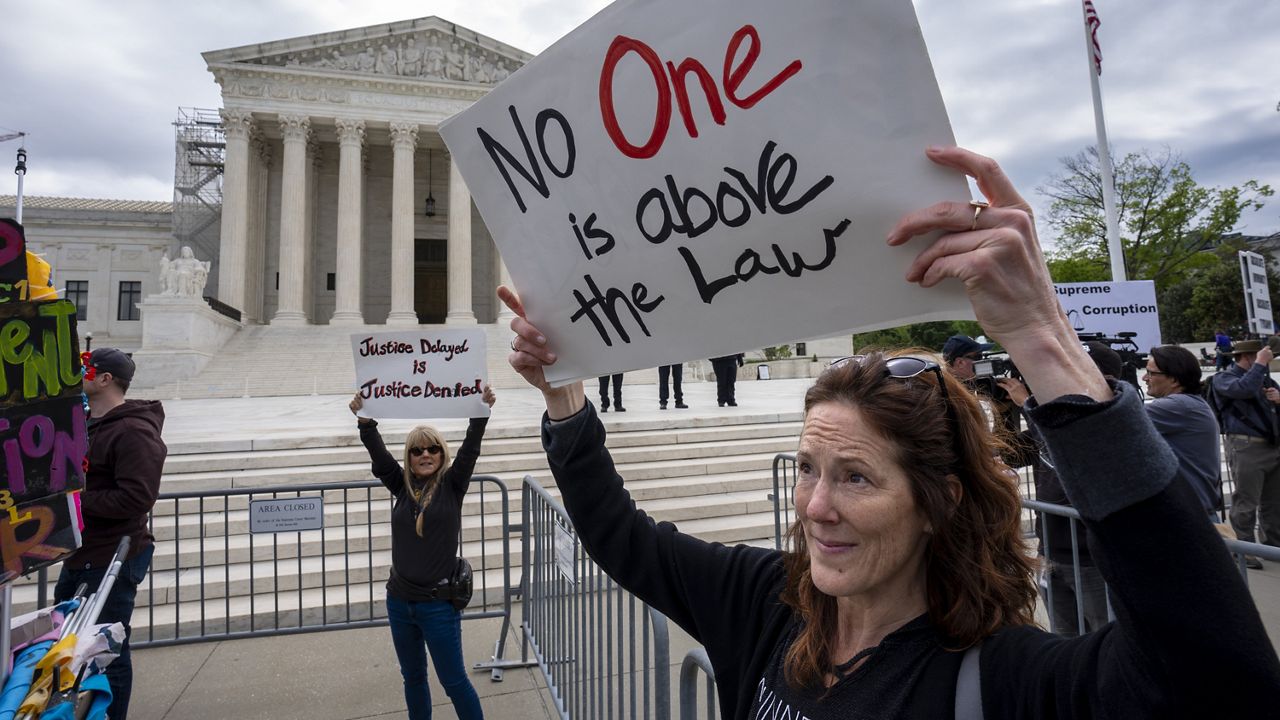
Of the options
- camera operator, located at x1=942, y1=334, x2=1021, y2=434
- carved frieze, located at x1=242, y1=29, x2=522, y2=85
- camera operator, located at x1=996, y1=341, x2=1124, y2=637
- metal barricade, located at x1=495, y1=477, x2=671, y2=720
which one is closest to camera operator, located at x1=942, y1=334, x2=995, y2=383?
camera operator, located at x1=942, y1=334, x2=1021, y2=434

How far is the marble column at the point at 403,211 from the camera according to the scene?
32.5m

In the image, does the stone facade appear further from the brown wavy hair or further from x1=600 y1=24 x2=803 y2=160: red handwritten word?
the brown wavy hair

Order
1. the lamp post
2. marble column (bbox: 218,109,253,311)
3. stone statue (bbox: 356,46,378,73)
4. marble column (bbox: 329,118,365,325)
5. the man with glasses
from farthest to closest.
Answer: the lamp post
stone statue (bbox: 356,46,378,73)
marble column (bbox: 329,118,365,325)
marble column (bbox: 218,109,253,311)
the man with glasses

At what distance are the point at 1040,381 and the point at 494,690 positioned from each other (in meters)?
4.34

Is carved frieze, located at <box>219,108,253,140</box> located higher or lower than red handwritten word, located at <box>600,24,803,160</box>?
higher

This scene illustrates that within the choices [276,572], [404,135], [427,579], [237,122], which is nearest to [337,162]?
[237,122]

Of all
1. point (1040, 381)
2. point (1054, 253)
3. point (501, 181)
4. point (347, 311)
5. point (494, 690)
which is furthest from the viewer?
point (1054, 253)

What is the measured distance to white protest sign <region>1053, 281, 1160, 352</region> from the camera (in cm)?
723

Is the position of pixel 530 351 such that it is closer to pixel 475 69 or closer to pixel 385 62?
pixel 385 62

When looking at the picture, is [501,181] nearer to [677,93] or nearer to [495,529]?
[677,93]

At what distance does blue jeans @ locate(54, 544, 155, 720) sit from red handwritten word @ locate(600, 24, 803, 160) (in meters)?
3.51

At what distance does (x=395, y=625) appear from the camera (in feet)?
11.7

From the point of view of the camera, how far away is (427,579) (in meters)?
3.49

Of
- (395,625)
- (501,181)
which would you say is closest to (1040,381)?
(501,181)
